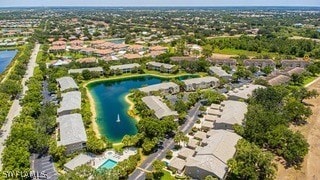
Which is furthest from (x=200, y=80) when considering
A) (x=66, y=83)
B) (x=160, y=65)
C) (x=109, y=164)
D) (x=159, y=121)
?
(x=109, y=164)

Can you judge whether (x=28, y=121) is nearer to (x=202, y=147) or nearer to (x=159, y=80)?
(x=202, y=147)

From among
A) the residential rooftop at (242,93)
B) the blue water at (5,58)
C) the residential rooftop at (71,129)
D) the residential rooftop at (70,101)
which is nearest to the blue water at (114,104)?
the residential rooftop at (70,101)

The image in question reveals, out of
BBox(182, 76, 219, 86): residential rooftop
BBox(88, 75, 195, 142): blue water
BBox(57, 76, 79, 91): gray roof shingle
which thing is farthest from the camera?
BBox(182, 76, 219, 86): residential rooftop

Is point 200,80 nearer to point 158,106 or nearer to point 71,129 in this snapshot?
point 158,106

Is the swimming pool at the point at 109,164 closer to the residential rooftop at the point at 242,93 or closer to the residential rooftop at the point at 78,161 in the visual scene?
the residential rooftop at the point at 78,161

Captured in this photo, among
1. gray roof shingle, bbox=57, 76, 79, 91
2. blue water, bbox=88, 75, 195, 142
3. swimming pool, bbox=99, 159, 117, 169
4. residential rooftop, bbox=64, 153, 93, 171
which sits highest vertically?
gray roof shingle, bbox=57, 76, 79, 91

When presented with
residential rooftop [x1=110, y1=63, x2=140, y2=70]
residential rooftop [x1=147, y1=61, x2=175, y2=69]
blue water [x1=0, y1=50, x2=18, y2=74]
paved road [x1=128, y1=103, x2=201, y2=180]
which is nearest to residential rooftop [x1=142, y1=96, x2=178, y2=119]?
paved road [x1=128, y1=103, x2=201, y2=180]

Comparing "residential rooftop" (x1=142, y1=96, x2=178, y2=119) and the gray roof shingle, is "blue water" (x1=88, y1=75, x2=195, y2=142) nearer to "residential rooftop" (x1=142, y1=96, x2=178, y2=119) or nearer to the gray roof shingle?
"residential rooftop" (x1=142, y1=96, x2=178, y2=119)

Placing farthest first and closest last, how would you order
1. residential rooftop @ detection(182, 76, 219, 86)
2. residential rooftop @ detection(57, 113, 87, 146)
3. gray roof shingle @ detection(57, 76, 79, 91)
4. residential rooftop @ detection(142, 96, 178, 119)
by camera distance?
1. residential rooftop @ detection(182, 76, 219, 86)
2. gray roof shingle @ detection(57, 76, 79, 91)
3. residential rooftop @ detection(142, 96, 178, 119)
4. residential rooftop @ detection(57, 113, 87, 146)
